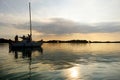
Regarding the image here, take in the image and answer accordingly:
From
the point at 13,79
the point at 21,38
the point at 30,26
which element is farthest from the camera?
the point at 21,38

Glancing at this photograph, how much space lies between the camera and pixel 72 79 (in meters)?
20.9

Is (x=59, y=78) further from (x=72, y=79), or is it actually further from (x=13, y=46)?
(x=13, y=46)

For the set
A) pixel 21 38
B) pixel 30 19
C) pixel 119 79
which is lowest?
pixel 119 79

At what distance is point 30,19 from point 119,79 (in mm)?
70713

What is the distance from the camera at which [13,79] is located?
68.0 ft

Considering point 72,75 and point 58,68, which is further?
point 58,68

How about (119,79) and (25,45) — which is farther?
(25,45)

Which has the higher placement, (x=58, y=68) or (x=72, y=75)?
(x=58, y=68)

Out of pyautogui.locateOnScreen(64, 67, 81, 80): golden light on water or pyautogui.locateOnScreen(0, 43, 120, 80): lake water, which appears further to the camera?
pyautogui.locateOnScreen(0, 43, 120, 80): lake water

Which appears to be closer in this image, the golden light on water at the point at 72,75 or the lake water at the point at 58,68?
the golden light on water at the point at 72,75

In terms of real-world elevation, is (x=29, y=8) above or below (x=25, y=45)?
above

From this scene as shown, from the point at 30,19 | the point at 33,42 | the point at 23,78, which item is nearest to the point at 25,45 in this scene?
the point at 33,42

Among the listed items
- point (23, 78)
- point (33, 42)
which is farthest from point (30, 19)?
point (23, 78)

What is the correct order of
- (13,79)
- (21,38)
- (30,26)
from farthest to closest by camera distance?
(21,38) → (30,26) → (13,79)
